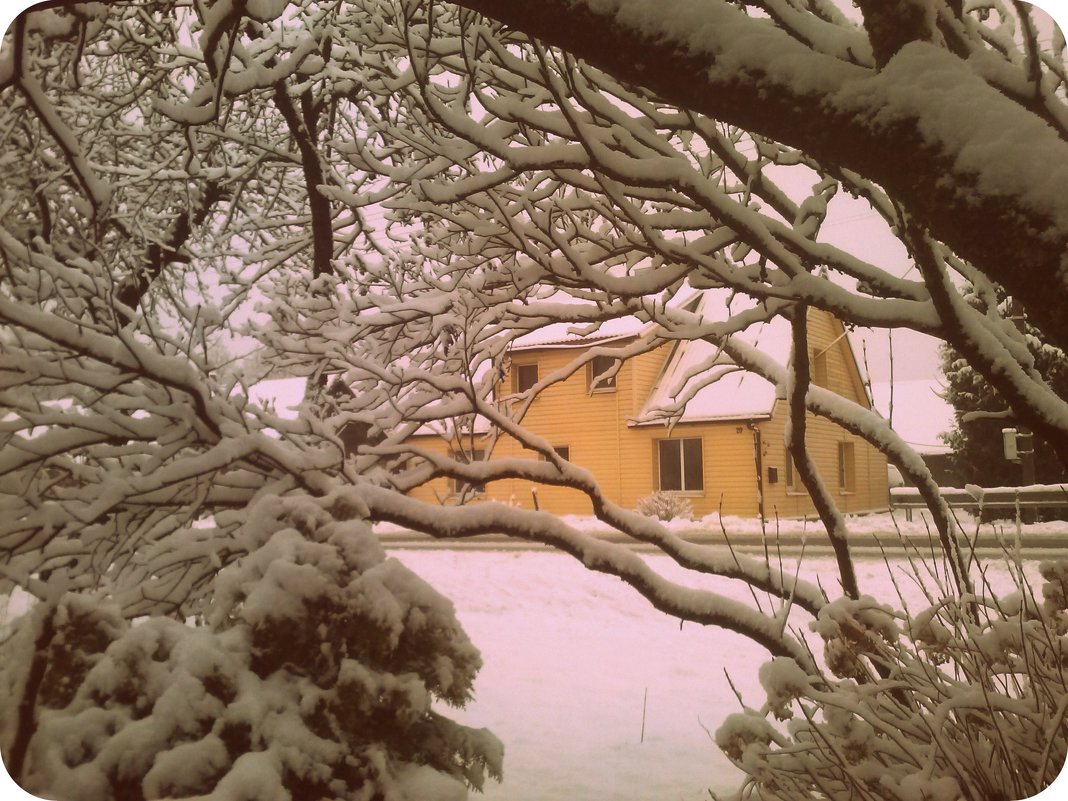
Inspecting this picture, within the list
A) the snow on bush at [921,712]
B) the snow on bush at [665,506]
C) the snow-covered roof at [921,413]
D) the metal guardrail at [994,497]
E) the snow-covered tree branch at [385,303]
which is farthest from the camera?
the snow on bush at [665,506]

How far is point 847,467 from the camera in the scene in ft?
6.97

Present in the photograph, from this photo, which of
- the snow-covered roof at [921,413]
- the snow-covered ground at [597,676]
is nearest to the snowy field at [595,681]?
the snow-covered ground at [597,676]

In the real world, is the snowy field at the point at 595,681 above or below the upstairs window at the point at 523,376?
below

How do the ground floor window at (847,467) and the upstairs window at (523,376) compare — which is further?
the upstairs window at (523,376)

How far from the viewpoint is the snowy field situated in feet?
6.17

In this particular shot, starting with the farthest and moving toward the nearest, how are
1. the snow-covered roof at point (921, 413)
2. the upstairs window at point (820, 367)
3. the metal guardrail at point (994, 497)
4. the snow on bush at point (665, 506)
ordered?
1. the upstairs window at point (820, 367)
2. the snow on bush at point (665, 506)
3. the snow-covered roof at point (921, 413)
4. the metal guardrail at point (994, 497)

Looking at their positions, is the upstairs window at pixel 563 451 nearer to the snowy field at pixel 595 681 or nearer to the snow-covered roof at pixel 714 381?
the snow-covered roof at pixel 714 381

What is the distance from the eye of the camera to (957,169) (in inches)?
43.4

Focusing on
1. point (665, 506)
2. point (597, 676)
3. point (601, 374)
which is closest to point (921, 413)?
point (665, 506)

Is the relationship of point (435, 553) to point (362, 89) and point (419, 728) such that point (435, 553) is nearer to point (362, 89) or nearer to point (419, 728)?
point (419, 728)

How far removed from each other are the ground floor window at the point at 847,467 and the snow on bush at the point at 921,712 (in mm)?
381

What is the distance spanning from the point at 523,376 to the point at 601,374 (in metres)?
0.25

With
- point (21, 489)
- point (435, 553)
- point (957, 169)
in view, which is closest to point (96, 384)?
point (21, 489)

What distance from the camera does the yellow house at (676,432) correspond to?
2068 millimetres
